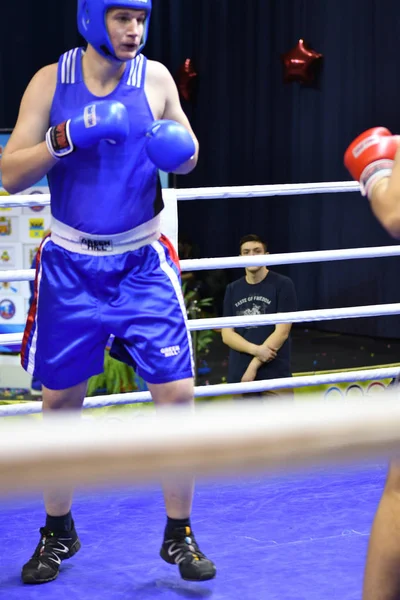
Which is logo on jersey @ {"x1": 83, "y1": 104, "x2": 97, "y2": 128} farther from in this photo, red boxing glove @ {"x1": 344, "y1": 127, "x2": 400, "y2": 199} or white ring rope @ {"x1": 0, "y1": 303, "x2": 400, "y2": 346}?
white ring rope @ {"x1": 0, "y1": 303, "x2": 400, "y2": 346}

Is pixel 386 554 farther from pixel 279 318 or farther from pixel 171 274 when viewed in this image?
pixel 279 318

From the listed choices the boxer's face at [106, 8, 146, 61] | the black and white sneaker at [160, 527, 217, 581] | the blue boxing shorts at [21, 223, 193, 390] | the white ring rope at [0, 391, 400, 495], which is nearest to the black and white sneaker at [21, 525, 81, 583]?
the black and white sneaker at [160, 527, 217, 581]

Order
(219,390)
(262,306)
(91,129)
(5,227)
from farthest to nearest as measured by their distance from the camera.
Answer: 1. (5,227)
2. (262,306)
3. (219,390)
4. (91,129)

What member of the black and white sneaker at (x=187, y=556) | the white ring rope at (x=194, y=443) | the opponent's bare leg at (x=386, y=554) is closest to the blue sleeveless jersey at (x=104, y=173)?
the black and white sneaker at (x=187, y=556)

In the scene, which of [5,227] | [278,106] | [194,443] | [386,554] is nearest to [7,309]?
[5,227]

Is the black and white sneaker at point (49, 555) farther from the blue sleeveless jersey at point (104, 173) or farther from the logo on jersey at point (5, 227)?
the logo on jersey at point (5, 227)

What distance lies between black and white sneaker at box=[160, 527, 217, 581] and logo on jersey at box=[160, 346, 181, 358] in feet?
1.11

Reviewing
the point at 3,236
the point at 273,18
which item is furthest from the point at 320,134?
the point at 3,236

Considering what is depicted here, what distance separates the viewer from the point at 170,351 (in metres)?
1.67

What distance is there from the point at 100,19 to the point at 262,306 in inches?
73.5

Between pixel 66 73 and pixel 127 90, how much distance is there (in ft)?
0.39

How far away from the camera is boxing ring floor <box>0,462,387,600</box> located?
165 cm

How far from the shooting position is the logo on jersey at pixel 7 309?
5.01 metres

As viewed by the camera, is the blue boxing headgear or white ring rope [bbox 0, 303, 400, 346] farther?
white ring rope [bbox 0, 303, 400, 346]
